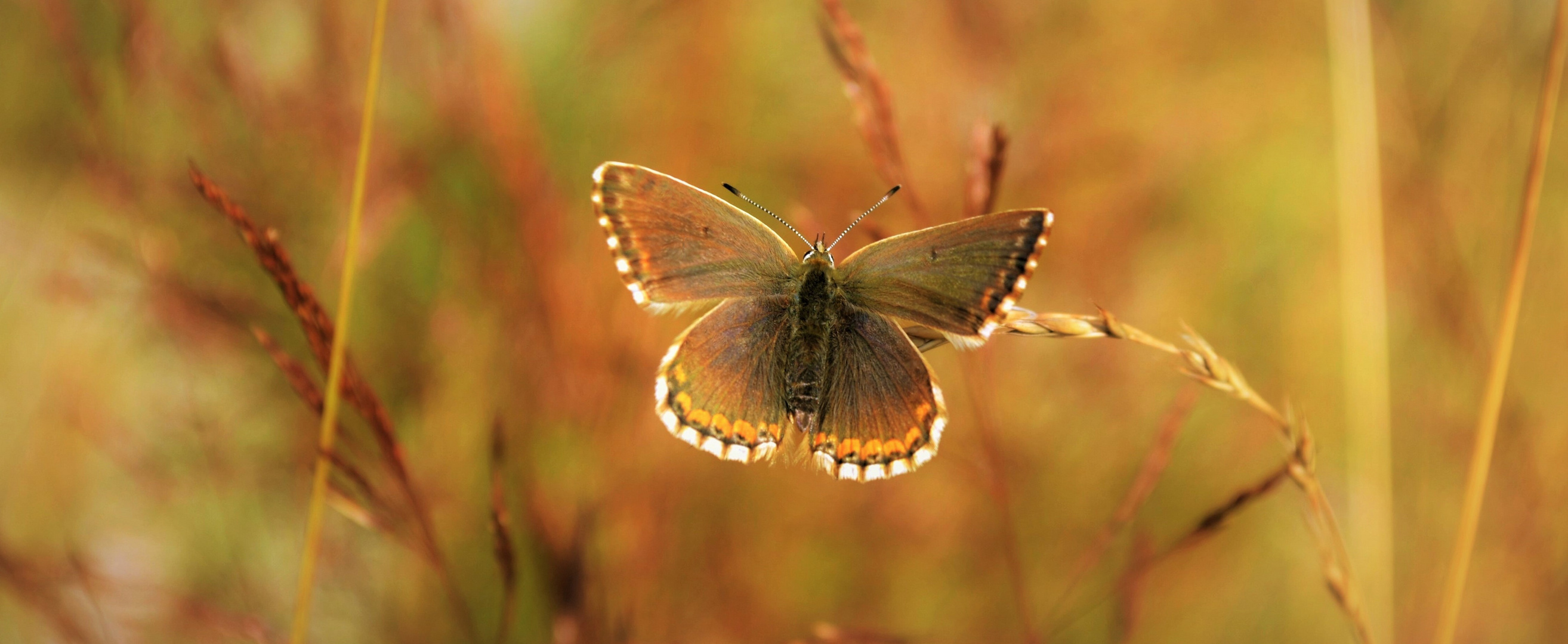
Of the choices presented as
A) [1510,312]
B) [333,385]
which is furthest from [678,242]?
[1510,312]

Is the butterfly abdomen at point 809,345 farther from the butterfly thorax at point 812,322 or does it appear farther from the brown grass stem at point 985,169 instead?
the brown grass stem at point 985,169

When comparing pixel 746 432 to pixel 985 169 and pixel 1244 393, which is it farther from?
pixel 1244 393

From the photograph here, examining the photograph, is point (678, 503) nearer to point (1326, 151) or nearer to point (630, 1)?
point (630, 1)

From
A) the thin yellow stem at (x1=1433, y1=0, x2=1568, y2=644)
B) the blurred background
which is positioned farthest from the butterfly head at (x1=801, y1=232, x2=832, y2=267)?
the thin yellow stem at (x1=1433, y1=0, x2=1568, y2=644)

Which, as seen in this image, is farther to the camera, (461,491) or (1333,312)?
(1333,312)

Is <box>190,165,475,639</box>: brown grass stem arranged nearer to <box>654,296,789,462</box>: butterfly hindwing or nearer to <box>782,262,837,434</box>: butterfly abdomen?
<box>654,296,789,462</box>: butterfly hindwing

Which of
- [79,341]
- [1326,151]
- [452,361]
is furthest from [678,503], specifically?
[1326,151]

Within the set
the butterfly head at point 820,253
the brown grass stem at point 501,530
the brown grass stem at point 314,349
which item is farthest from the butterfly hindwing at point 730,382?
the brown grass stem at point 314,349
